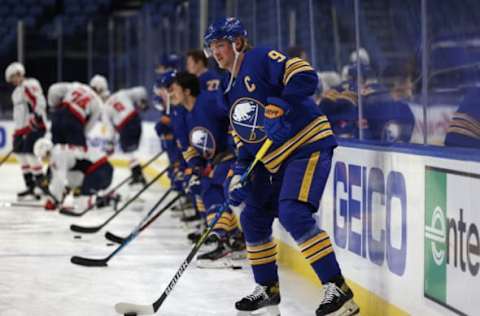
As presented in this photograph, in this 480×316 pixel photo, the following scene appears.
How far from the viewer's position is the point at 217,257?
15.1 feet

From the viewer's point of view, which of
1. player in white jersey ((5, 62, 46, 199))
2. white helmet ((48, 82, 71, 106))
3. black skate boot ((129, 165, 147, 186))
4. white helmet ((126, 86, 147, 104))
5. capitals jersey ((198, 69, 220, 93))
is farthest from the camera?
black skate boot ((129, 165, 147, 186))

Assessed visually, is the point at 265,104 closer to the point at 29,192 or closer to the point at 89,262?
the point at 89,262

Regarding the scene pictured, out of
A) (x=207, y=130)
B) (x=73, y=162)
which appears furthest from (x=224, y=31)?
(x=73, y=162)

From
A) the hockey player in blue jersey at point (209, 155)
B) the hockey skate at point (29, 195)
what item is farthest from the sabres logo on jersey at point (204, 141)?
the hockey skate at point (29, 195)

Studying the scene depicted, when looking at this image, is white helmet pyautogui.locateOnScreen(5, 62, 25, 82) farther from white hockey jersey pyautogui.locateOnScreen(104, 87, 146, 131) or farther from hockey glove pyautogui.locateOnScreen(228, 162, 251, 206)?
hockey glove pyautogui.locateOnScreen(228, 162, 251, 206)

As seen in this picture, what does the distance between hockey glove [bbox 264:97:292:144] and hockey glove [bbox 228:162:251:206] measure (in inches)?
11.4

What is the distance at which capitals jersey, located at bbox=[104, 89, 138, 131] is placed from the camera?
804 cm

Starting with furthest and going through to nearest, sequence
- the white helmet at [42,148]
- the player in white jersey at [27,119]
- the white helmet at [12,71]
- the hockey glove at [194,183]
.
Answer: the player in white jersey at [27,119] < the white helmet at [12,71] < the white helmet at [42,148] < the hockey glove at [194,183]

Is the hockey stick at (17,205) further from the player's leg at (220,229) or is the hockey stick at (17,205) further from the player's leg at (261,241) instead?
the player's leg at (261,241)

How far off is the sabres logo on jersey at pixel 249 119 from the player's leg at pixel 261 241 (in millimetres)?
137

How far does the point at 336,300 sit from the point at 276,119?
60cm

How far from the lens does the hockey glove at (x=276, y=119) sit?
298 cm

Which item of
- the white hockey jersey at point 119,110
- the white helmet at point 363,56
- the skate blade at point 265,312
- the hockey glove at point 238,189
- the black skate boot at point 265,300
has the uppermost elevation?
the white helmet at point 363,56

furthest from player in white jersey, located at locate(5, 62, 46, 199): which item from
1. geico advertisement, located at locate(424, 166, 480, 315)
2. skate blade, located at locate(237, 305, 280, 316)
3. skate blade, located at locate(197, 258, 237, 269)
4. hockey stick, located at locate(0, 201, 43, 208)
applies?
geico advertisement, located at locate(424, 166, 480, 315)
